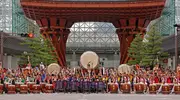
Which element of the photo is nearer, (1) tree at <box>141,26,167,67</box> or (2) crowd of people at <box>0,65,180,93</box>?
(2) crowd of people at <box>0,65,180,93</box>

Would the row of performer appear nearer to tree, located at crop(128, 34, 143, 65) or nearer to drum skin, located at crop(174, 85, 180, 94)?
drum skin, located at crop(174, 85, 180, 94)

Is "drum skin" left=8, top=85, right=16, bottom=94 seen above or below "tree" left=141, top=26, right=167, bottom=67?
below

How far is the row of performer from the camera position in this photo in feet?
123

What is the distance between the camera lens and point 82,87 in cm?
3816

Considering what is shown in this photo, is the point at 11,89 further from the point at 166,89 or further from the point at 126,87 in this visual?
the point at 166,89

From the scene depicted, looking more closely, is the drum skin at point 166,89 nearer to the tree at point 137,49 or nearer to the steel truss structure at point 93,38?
the tree at point 137,49

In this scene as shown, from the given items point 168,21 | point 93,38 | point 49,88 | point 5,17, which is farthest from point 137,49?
point 93,38

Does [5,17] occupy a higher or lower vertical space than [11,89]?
higher

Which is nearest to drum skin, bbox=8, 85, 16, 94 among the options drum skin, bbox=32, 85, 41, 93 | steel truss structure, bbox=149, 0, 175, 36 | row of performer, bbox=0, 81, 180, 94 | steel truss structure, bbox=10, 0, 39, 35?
row of performer, bbox=0, 81, 180, 94

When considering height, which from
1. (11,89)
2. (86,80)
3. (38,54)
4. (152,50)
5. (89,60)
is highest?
(152,50)

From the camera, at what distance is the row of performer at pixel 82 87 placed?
37500 millimetres

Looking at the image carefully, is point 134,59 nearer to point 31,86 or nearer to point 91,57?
point 91,57

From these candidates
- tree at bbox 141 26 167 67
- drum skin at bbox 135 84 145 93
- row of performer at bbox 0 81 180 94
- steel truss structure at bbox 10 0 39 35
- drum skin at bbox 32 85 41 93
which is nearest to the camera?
row of performer at bbox 0 81 180 94

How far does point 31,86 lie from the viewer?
38438 mm
